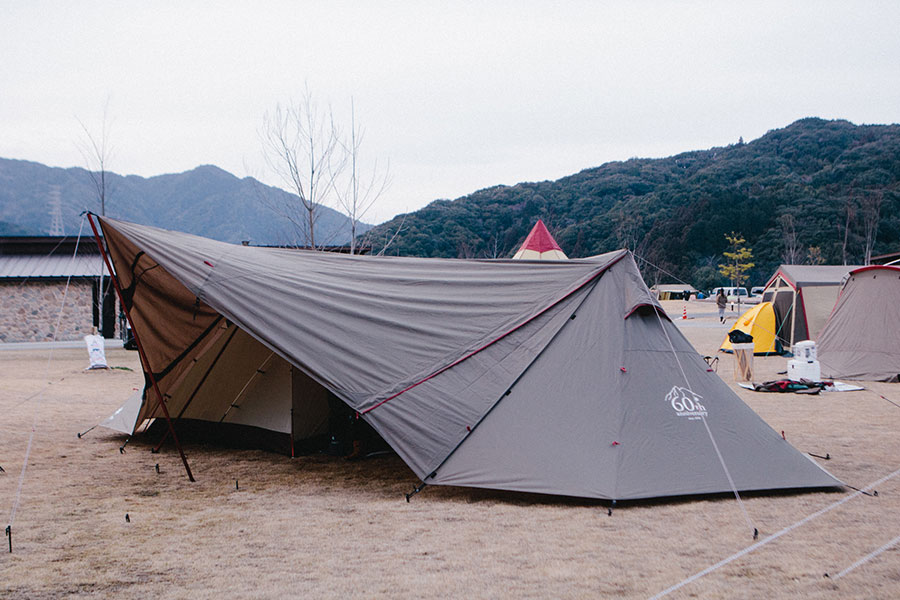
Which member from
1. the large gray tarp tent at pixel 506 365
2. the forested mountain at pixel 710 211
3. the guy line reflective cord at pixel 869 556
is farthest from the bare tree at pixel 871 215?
the guy line reflective cord at pixel 869 556

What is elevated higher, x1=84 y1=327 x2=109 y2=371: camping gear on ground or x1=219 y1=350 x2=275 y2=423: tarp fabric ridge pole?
x1=219 y1=350 x2=275 y2=423: tarp fabric ridge pole

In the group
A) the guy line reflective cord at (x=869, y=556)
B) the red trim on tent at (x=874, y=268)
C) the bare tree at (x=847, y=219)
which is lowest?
the guy line reflective cord at (x=869, y=556)

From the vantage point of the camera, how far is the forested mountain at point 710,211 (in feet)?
145

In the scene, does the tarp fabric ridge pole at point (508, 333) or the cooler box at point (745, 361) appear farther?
the cooler box at point (745, 361)

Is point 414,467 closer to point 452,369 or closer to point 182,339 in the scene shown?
point 452,369

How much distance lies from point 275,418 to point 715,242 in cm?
4991

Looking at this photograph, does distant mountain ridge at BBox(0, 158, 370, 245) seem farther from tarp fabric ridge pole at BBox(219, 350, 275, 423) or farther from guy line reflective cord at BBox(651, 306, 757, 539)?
guy line reflective cord at BBox(651, 306, 757, 539)

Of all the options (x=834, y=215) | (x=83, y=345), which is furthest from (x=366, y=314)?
(x=834, y=215)

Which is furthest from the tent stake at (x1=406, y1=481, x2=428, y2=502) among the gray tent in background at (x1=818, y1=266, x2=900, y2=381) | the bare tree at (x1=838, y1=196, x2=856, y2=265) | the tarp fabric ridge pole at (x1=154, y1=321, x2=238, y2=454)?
the bare tree at (x1=838, y1=196, x2=856, y2=265)

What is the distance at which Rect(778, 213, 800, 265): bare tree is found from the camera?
45.8m

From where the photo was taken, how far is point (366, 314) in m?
5.47

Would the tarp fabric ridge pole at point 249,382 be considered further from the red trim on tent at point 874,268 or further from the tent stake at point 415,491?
the red trim on tent at point 874,268

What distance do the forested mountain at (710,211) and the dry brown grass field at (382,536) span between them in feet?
102

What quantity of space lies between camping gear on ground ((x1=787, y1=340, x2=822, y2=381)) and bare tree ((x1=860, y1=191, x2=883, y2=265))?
36.6 metres
